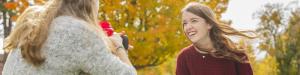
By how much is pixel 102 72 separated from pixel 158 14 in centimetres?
1462

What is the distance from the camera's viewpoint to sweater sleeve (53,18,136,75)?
2.81 m

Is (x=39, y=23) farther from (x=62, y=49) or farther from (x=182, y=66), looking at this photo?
(x=182, y=66)

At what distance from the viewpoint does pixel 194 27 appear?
512cm

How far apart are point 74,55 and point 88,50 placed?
0.05 metres

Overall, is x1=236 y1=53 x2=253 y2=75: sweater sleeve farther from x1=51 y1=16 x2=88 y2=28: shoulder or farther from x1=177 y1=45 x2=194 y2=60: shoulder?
x1=51 y1=16 x2=88 y2=28: shoulder

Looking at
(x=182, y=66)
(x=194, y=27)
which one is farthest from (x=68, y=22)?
(x=182, y=66)

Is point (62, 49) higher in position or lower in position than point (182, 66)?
higher

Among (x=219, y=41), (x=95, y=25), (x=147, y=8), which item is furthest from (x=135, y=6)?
(x=95, y=25)

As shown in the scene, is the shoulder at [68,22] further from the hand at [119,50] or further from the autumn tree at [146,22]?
the autumn tree at [146,22]

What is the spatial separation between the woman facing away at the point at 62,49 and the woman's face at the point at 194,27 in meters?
2.21

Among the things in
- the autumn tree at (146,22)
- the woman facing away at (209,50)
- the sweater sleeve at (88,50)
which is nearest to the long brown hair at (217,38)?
the woman facing away at (209,50)

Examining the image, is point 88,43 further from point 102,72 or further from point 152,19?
point 152,19

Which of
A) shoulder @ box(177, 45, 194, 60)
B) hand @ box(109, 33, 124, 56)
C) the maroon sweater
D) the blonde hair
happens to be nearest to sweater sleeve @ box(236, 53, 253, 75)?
the maroon sweater

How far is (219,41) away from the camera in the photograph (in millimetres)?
5414
